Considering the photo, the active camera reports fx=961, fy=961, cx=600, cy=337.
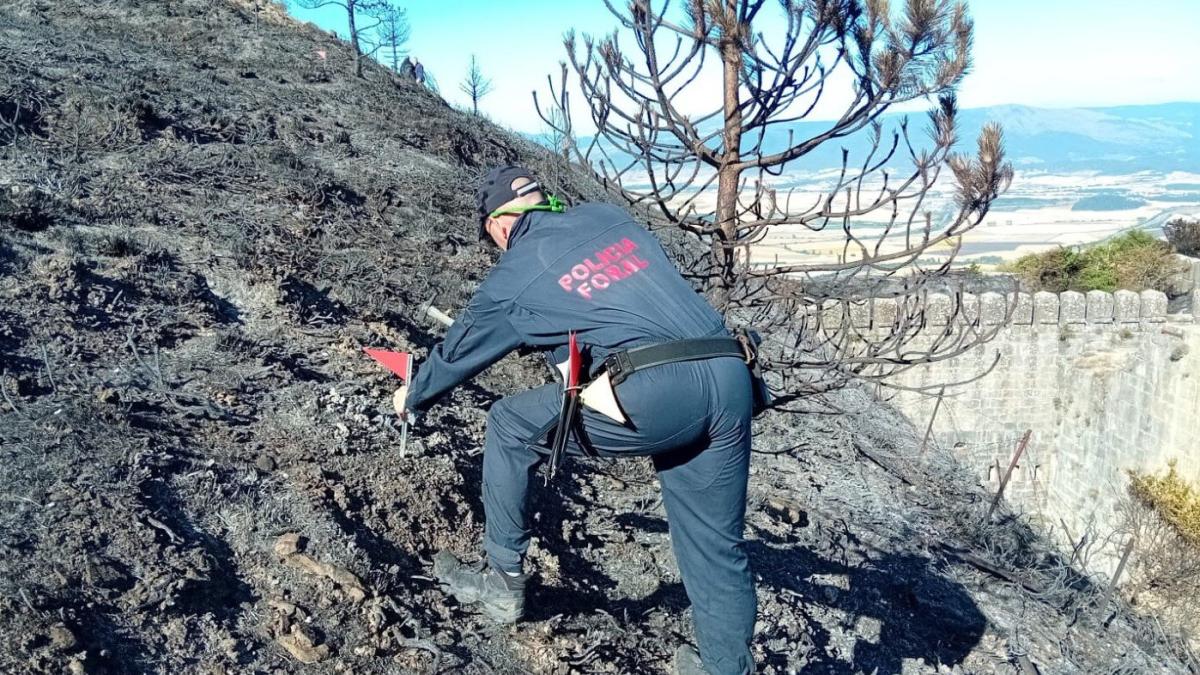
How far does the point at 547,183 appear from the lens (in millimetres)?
10633

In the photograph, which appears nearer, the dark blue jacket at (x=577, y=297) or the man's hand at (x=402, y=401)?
the dark blue jacket at (x=577, y=297)

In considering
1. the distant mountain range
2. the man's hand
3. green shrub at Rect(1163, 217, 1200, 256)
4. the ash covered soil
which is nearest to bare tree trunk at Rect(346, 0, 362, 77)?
the ash covered soil

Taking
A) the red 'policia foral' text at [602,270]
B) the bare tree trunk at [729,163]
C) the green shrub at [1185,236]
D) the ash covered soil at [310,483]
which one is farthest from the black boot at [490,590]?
the green shrub at [1185,236]

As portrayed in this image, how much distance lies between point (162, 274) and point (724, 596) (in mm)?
3881

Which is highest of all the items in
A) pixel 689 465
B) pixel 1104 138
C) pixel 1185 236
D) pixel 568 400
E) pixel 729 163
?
pixel 1104 138

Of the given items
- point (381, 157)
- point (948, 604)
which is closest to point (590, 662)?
point (948, 604)

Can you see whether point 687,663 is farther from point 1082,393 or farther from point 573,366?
point 1082,393

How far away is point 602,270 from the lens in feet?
9.09

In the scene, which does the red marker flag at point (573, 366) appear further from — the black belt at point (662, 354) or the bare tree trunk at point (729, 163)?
the bare tree trunk at point (729, 163)

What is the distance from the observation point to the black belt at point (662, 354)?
2.64 meters

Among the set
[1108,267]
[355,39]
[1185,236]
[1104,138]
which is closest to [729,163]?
[355,39]

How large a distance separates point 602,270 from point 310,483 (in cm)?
156

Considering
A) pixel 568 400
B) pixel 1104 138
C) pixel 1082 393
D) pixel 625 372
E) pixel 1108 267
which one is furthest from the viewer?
pixel 1104 138

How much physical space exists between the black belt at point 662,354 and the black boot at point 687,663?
103 cm
